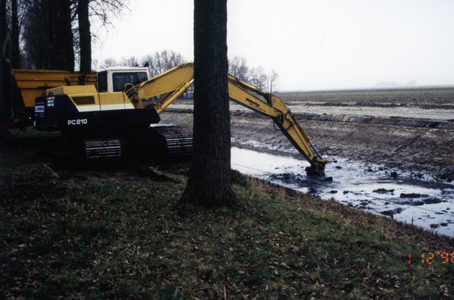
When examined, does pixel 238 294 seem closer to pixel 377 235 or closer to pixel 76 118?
pixel 377 235

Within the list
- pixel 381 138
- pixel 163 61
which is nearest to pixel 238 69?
pixel 163 61

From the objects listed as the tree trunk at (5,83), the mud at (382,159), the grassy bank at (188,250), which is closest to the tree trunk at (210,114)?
the grassy bank at (188,250)

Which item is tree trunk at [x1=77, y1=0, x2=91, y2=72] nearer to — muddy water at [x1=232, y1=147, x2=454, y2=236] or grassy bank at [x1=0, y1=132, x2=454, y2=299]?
muddy water at [x1=232, y1=147, x2=454, y2=236]

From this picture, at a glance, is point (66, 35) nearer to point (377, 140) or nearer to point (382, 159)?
point (382, 159)

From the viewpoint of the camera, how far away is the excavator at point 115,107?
12.3m

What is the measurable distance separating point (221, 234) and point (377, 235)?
2925mm

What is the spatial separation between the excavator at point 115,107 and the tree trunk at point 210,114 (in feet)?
17.9

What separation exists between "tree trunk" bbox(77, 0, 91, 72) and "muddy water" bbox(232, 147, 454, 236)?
322 inches

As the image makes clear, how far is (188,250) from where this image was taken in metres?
6.04

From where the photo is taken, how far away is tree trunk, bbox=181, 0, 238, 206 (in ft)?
25.4
